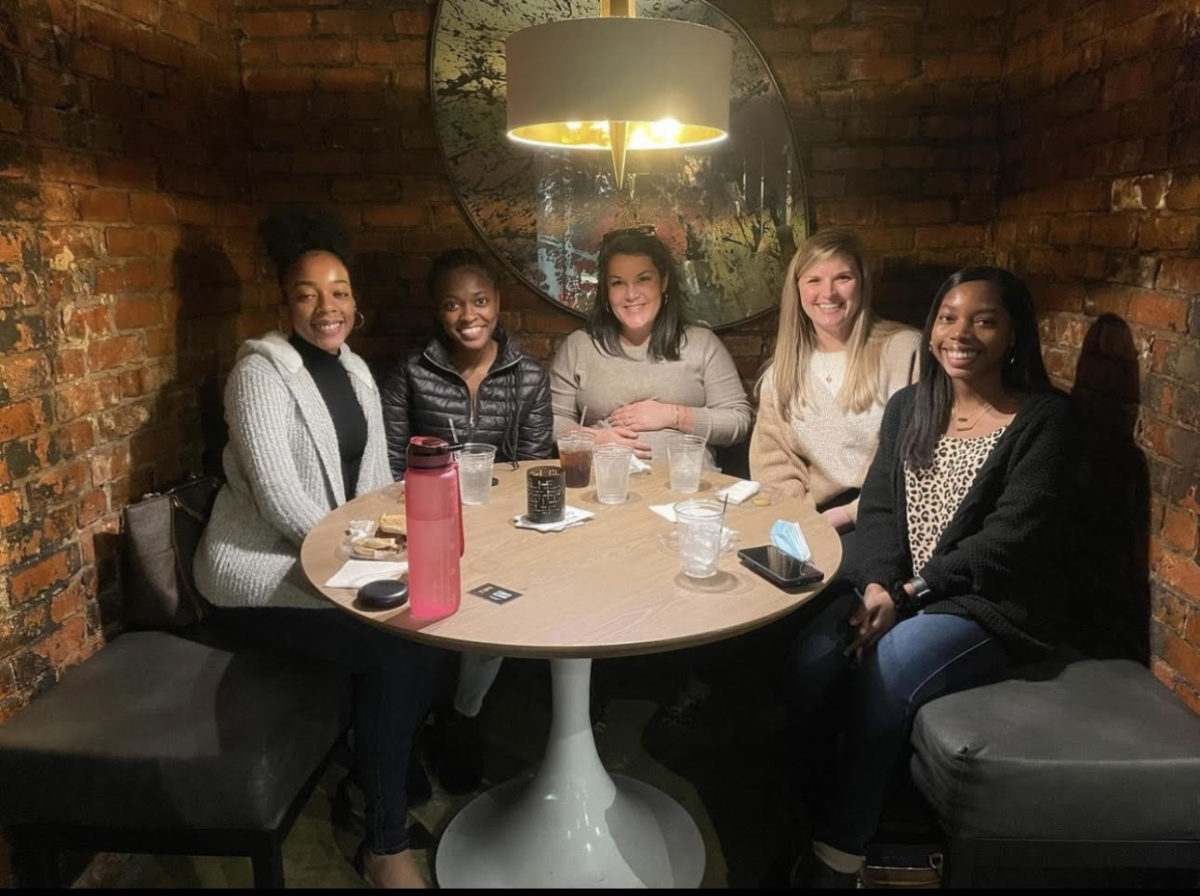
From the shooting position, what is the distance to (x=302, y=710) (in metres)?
1.77

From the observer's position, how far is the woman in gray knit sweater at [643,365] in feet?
8.98

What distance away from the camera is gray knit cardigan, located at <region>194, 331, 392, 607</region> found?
6.36 feet

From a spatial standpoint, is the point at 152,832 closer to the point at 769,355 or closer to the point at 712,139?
the point at 712,139

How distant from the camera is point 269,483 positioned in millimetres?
1943

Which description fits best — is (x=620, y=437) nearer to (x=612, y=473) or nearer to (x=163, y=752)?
(x=612, y=473)

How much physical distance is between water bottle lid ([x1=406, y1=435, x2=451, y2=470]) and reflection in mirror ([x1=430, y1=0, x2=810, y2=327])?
167 centimetres

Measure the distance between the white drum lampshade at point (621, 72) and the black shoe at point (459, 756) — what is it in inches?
60.6

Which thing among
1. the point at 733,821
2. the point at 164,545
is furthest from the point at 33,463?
the point at 733,821

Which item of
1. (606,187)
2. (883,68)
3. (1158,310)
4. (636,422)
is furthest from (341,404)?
(883,68)

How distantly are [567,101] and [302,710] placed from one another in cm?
127

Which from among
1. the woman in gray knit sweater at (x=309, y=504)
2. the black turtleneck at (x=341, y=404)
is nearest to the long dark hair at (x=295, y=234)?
the woman in gray knit sweater at (x=309, y=504)

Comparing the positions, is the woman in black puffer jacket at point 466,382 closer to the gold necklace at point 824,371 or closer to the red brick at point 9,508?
the gold necklace at point 824,371

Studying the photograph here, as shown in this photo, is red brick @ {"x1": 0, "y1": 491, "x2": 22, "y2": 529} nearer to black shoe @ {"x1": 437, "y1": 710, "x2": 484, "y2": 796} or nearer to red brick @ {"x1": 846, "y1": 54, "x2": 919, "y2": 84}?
black shoe @ {"x1": 437, "y1": 710, "x2": 484, "y2": 796}

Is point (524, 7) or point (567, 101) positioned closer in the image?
point (567, 101)
